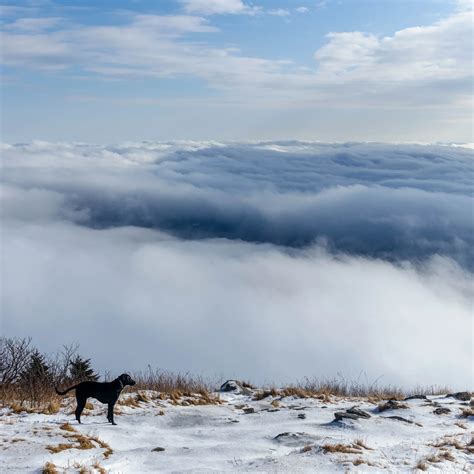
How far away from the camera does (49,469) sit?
6.47 m

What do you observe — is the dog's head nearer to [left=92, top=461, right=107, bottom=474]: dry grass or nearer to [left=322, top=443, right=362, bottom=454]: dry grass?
[left=92, top=461, right=107, bottom=474]: dry grass

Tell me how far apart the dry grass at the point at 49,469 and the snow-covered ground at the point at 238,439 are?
12 centimetres

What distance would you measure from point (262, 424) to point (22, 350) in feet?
19.9

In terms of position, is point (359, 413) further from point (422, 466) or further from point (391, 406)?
point (422, 466)

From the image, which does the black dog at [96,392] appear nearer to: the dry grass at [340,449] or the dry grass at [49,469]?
the dry grass at [49,469]

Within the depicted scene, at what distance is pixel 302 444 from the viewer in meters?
8.34

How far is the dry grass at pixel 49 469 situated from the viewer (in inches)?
254

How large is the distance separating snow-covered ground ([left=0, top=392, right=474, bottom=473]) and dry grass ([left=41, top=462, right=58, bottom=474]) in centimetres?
12

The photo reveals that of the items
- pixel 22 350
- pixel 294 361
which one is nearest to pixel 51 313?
pixel 294 361

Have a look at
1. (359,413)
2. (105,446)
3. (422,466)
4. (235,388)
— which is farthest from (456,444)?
(235,388)

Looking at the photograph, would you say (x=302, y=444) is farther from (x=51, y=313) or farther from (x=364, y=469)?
(x=51, y=313)

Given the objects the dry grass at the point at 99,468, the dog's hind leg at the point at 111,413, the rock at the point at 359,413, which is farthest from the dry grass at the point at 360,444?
the dog's hind leg at the point at 111,413

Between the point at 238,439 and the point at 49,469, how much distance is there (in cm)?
315

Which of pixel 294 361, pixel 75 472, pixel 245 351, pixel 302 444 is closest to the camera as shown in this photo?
pixel 75 472
